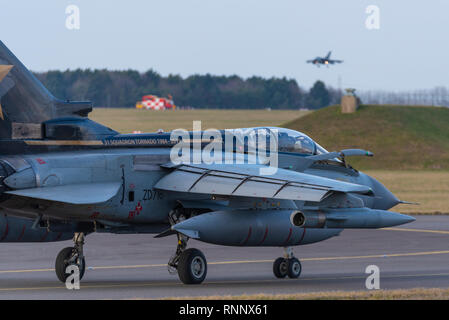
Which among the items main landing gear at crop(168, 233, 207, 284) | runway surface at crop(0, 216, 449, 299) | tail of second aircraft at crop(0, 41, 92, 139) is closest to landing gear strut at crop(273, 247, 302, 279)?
runway surface at crop(0, 216, 449, 299)

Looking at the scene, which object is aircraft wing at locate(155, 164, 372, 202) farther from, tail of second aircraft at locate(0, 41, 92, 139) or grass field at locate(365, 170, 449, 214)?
grass field at locate(365, 170, 449, 214)

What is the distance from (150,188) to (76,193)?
5.97 feet

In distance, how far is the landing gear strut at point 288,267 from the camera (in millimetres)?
18797

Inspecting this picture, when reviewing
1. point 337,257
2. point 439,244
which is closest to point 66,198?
point 337,257

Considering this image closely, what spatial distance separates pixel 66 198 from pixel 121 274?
3.81m

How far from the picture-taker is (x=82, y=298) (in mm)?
15172

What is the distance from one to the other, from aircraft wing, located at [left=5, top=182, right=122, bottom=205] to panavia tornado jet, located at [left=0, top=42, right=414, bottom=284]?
0.07 ft

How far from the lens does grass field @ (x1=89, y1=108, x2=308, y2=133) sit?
75.2 metres

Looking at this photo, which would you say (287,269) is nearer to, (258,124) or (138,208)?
(138,208)

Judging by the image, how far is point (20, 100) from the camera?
17281 mm

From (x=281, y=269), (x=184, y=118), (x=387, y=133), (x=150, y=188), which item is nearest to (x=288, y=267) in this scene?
(x=281, y=269)

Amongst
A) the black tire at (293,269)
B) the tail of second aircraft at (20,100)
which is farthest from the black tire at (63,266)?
the black tire at (293,269)
